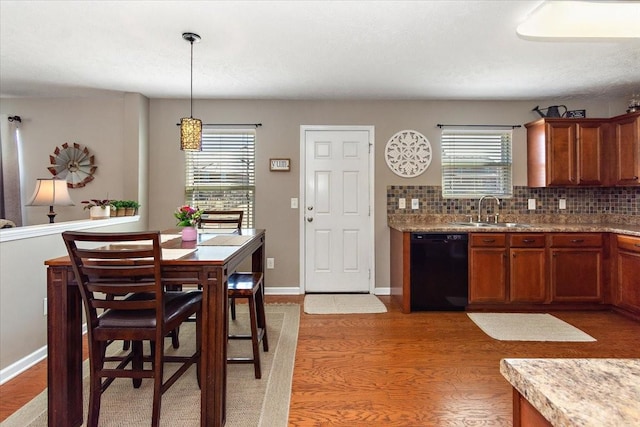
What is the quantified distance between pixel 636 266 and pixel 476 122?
83.7 inches

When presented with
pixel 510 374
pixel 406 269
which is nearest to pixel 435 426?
pixel 510 374

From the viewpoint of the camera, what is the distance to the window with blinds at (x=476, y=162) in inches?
167

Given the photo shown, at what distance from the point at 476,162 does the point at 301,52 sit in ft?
8.36

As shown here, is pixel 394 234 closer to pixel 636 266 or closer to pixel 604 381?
pixel 636 266

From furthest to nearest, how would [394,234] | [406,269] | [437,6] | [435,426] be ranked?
1. [394,234]
2. [406,269]
3. [437,6]
4. [435,426]

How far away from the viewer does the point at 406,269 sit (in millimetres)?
3535

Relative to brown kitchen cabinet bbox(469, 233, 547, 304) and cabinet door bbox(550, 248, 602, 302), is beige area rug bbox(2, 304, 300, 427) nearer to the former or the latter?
brown kitchen cabinet bbox(469, 233, 547, 304)

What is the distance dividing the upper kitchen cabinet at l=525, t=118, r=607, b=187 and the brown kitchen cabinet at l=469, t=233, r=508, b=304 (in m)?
1.03

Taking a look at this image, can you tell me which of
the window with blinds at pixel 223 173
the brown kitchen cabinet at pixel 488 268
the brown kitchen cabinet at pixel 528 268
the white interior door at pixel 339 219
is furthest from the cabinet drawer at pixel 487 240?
the window with blinds at pixel 223 173

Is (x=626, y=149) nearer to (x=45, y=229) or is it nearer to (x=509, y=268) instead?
(x=509, y=268)

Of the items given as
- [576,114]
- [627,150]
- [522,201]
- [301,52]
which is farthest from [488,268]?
[301,52]

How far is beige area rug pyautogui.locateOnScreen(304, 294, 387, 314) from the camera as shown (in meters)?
3.59

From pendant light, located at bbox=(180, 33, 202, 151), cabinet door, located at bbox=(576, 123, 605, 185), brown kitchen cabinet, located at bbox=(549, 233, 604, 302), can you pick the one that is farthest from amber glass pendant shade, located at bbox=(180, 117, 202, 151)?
cabinet door, located at bbox=(576, 123, 605, 185)

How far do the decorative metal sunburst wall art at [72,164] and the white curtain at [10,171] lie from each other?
406 mm
